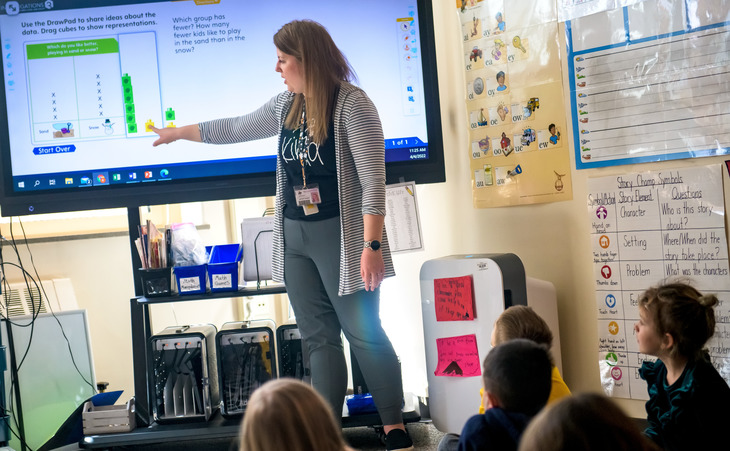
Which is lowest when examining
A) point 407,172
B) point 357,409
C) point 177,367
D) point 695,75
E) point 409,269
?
point 357,409

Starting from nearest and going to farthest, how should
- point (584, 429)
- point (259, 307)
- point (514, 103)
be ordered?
1. point (584, 429)
2. point (514, 103)
3. point (259, 307)

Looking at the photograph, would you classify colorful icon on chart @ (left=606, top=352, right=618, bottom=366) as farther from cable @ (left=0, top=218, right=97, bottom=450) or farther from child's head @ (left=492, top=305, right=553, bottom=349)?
cable @ (left=0, top=218, right=97, bottom=450)

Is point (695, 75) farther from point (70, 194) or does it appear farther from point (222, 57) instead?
point (70, 194)

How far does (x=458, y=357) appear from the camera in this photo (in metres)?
2.45

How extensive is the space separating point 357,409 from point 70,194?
4.35ft

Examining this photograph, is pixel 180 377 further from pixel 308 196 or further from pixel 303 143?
pixel 303 143

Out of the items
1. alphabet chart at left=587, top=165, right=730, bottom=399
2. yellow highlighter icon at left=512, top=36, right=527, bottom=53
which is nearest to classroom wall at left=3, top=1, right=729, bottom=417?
alphabet chart at left=587, top=165, right=730, bottom=399

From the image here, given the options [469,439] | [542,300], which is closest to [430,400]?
[542,300]

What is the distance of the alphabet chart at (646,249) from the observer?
2.25m

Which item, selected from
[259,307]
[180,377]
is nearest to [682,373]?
[180,377]

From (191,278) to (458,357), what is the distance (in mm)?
986

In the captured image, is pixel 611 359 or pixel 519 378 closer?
pixel 519 378

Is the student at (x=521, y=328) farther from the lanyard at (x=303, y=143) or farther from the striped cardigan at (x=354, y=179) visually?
the lanyard at (x=303, y=143)

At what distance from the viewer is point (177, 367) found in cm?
268
